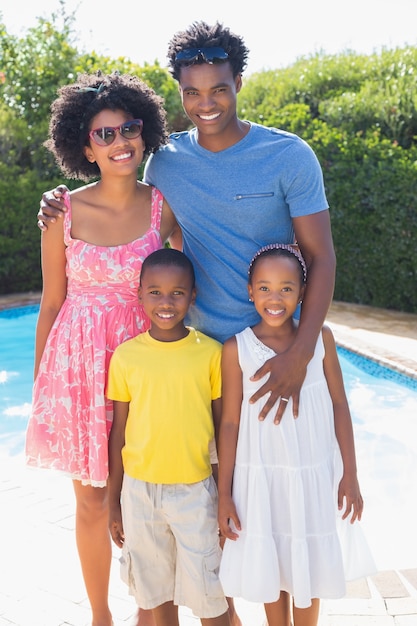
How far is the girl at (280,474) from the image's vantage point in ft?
7.03

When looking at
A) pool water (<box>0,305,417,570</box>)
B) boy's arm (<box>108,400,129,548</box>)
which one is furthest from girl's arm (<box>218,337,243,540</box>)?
pool water (<box>0,305,417,570</box>)

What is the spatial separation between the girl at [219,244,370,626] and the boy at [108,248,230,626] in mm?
90

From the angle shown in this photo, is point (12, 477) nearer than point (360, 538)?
No

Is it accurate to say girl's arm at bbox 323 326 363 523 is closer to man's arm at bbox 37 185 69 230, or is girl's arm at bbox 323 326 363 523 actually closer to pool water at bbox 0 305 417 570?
man's arm at bbox 37 185 69 230

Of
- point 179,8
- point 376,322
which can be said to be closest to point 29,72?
point 179,8

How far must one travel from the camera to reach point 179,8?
15.6 metres

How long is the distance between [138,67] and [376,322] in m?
7.14

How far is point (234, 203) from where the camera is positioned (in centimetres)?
228

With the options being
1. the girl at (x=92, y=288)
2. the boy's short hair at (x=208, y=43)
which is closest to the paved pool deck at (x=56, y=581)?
the girl at (x=92, y=288)

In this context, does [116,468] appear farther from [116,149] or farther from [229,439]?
[116,149]

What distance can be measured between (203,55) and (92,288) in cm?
88

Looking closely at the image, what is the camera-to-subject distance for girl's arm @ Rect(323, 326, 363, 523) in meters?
2.25

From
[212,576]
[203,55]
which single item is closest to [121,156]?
[203,55]

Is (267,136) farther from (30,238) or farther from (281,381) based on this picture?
(30,238)
